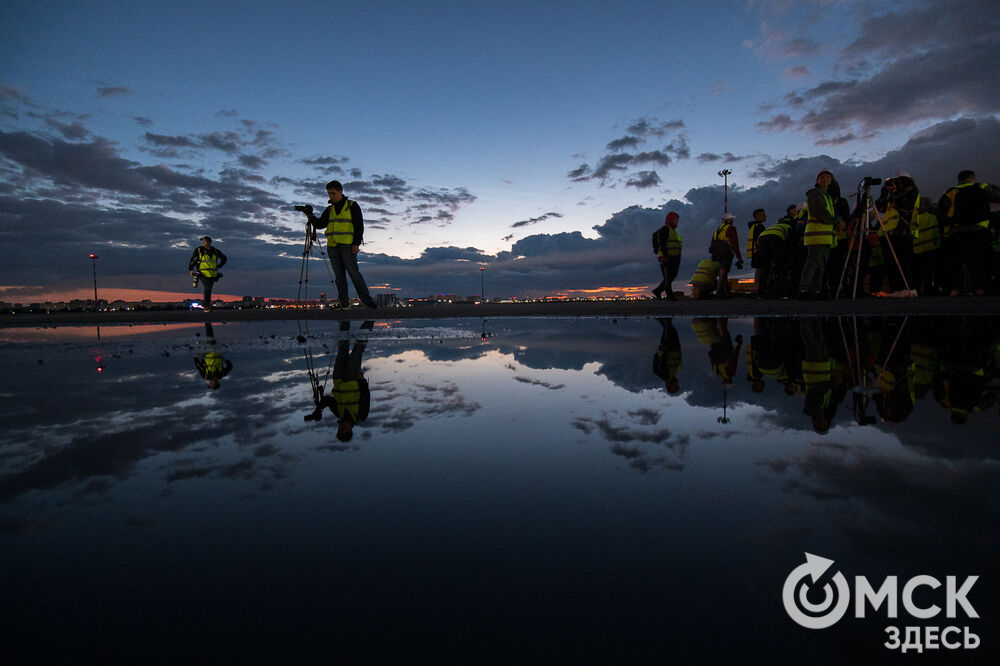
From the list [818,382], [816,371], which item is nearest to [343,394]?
[818,382]

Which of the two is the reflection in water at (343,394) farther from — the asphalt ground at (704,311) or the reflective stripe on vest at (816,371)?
the asphalt ground at (704,311)

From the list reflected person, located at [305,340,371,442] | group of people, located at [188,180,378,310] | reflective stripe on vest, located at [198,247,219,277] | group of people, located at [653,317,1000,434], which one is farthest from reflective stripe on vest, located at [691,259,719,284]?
reflective stripe on vest, located at [198,247,219,277]

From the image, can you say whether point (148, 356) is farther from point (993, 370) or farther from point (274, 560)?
point (993, 370)

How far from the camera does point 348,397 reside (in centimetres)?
305

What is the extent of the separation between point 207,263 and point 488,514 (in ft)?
55.2

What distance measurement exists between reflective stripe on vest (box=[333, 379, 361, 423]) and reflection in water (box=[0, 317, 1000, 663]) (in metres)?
0.03

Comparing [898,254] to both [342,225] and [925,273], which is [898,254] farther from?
[342,225]

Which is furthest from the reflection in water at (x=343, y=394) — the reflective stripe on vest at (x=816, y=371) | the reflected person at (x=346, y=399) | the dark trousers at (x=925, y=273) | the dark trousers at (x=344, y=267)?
the dark trousers at (x=925, y=273)

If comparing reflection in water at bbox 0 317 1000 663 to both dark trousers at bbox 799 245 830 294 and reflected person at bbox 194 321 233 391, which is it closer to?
reflected person at bbox 194 321 233 391

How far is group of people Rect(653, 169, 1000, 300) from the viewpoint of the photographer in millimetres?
9758

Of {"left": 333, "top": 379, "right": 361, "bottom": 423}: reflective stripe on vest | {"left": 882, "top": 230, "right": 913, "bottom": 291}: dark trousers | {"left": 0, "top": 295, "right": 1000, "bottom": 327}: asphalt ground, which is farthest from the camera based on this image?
{"left": 882, "top": 230, "right": 913, "bottom": 291}: dark trousers

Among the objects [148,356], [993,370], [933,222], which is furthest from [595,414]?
[933,222]

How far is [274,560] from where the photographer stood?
1.14 meters

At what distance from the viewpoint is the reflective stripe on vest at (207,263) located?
14930 millimetres
